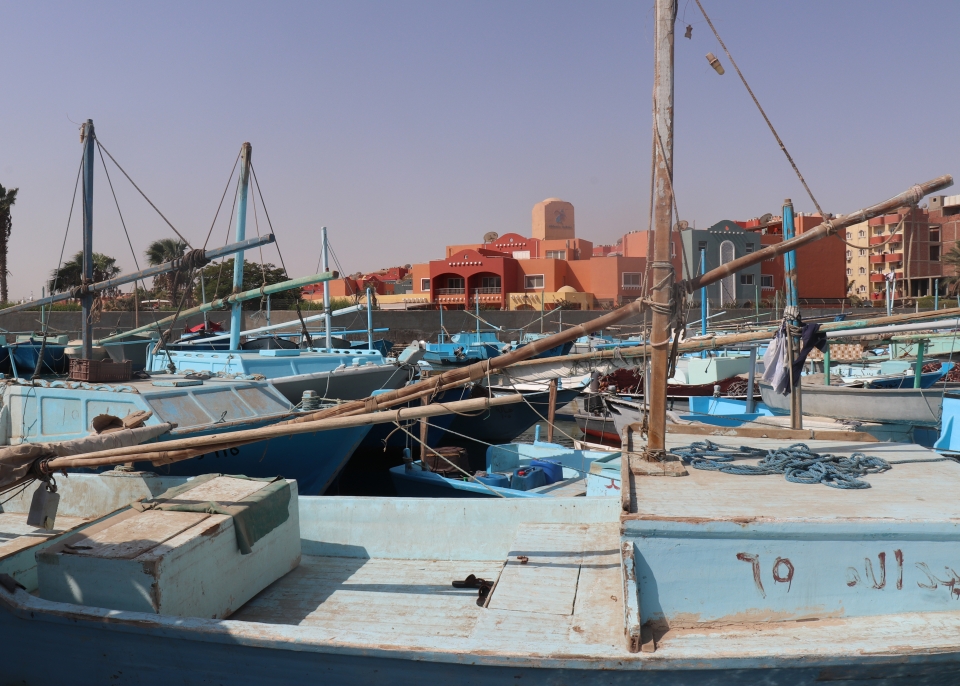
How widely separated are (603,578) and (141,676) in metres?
3.20

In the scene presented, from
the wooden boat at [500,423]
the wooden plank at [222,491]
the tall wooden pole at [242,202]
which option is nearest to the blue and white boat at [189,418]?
the wooden plank at [222,491]

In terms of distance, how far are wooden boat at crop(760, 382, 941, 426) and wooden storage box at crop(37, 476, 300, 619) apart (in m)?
12.1

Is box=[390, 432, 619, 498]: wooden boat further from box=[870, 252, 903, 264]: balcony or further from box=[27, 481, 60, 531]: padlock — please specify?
box=[870, 252, 903, 264]: balcony

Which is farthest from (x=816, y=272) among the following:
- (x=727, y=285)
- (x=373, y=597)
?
(x=373, y=597)

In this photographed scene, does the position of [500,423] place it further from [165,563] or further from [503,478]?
[165,563]

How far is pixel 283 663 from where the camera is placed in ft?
13.9

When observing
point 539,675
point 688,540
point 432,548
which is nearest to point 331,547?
point 432,548

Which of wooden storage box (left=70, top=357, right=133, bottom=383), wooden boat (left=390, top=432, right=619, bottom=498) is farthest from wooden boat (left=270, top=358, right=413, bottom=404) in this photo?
wooden boat (left=390, top=432, right=619, bottom=498)

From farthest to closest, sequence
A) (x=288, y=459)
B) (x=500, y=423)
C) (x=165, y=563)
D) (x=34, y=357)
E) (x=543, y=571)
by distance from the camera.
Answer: (x=34, y=357)
(x=500, y=423)
(x=288, y=459)
(x=543, y=571)
(x=165, y=563)

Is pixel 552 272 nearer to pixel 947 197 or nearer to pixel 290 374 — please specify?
pixel 290 374

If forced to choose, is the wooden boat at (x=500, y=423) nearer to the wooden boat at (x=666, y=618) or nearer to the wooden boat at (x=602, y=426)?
the wooden boat at (x=602, y=426)

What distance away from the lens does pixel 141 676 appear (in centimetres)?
457

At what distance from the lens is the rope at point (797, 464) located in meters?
5.15

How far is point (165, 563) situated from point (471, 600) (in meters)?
2.28
